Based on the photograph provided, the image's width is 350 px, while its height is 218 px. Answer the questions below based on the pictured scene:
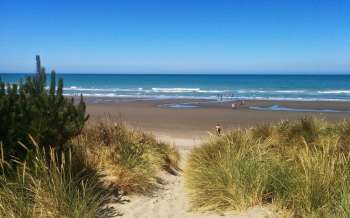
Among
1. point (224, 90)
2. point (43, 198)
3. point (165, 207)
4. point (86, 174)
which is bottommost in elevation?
point (224, 90)

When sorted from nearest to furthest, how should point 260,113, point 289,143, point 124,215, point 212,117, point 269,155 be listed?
point 124,215 < point 269,155 < point 289,143 < point 212,117 < point 260,113

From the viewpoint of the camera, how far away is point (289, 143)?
8227 millimetres

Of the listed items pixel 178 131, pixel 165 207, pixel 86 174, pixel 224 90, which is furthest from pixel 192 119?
pixel 224 90

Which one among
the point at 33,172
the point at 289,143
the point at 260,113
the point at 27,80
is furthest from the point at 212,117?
the point at 33,172

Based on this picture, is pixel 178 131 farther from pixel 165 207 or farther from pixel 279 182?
pixel 279 182

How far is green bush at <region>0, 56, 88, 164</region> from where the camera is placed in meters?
6.01

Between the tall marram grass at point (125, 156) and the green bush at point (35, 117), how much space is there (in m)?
0.76

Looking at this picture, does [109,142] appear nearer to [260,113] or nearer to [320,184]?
[320,184]

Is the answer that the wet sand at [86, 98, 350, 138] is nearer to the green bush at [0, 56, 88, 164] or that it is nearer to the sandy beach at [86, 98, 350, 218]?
the sandy beach at [86, 98, 350, 218]

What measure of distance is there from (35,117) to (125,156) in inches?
63.8

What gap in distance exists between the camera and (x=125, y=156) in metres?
7.35

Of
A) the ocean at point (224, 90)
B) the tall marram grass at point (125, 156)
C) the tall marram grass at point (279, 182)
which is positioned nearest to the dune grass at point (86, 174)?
the tall marram grass at point (125, 156)

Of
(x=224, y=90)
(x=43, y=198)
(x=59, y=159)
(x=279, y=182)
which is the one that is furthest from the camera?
(x=224, y=90)

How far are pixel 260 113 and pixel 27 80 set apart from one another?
18.5m
